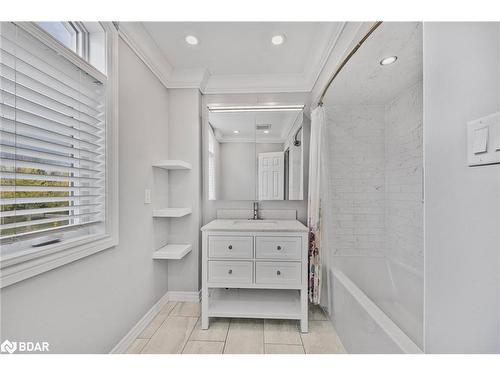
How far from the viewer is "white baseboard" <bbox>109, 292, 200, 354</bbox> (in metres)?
1.49

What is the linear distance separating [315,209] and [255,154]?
0.89m

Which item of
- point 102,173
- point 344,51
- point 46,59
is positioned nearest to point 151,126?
point 102,173

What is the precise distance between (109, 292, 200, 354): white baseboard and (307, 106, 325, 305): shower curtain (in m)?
1.16

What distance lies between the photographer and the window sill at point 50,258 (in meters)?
0.85

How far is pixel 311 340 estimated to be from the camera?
165 centimetres

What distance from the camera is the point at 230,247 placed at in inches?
70.4

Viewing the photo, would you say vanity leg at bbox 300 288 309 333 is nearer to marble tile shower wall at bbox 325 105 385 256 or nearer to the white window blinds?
marble tile shower wall at bbox 325 105 385 256

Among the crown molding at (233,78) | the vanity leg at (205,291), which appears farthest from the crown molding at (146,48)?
the vanity leg at (205,291)

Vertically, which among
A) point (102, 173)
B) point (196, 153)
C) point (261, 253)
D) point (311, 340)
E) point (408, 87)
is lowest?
point (311, 340)

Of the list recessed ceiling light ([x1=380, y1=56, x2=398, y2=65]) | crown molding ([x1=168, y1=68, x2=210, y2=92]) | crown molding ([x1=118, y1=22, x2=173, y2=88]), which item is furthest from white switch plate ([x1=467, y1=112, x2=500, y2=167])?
crown molding ([x1=168, y1=68, x2=210, y2=92])

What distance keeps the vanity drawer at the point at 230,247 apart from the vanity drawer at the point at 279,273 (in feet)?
0.53

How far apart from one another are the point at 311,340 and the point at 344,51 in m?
2.10

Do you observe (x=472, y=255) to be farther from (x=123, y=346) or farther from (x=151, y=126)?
(x=151, y=126)

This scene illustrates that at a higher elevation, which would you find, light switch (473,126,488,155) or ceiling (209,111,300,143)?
ceiling (209,111,300,143)
